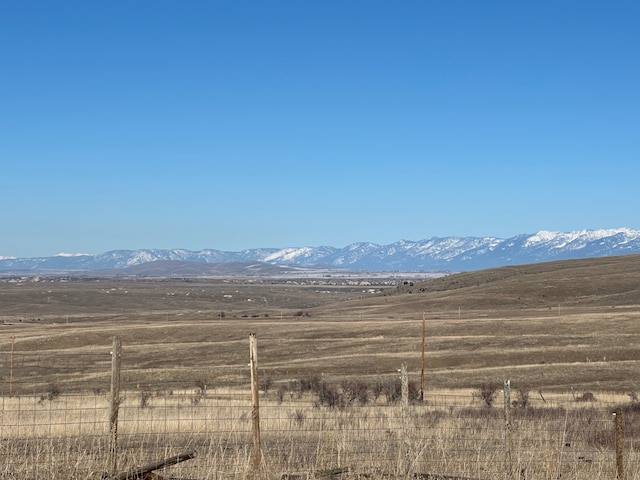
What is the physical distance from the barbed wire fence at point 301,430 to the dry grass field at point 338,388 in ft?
0.26

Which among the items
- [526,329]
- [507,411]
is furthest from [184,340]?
[507,411]

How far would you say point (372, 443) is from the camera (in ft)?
50.0

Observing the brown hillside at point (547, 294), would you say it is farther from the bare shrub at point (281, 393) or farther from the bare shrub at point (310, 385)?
the bare shrub at point (281, 393)

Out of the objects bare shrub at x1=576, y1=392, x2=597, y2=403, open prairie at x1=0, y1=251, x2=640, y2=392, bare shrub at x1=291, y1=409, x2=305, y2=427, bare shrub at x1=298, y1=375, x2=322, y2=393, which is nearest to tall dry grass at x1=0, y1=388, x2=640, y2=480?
bare shrub at x1=291, y1=409, x2=305, y2=427

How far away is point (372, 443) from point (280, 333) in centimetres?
4856

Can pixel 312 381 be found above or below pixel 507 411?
below

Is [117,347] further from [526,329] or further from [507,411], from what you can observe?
[526,329]

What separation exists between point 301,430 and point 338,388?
660 inches

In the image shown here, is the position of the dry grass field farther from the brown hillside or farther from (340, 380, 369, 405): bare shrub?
the brown hillside

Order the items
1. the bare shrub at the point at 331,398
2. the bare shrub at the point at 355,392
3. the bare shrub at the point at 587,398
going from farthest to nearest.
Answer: the bare shrub at the point at 587,398, the bare shrub at the point at 355,392, the bare shrub at the point at 331,398

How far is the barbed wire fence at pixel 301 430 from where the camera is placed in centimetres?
1120

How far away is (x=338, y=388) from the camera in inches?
1270

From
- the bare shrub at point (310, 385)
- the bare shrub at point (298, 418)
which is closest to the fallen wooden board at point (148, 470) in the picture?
the bare shrub at point (298, 418)

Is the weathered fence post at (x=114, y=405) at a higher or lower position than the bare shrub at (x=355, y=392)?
higher
